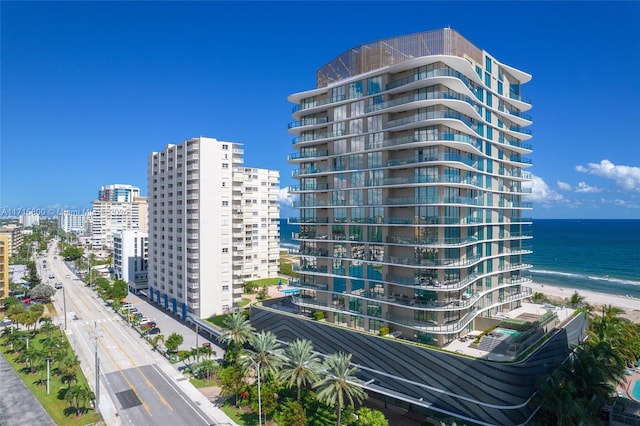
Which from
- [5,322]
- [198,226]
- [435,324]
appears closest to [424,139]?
[435,324]

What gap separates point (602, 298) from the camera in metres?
106

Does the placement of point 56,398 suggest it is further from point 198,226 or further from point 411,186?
point 411,186

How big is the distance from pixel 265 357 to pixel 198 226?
36.4m

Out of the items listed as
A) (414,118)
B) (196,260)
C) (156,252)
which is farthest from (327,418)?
(156,252)

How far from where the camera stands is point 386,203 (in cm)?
4638

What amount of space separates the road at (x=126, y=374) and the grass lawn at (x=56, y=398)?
4.64 ft

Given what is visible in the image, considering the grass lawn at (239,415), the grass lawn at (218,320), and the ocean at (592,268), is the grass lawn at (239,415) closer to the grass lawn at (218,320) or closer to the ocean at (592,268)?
the grass lawn at (218,320)

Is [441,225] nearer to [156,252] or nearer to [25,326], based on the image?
[156,252]

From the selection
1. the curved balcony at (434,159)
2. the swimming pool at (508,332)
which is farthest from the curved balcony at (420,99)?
the swimming pool at (508,332)

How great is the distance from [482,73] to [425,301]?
101 ft

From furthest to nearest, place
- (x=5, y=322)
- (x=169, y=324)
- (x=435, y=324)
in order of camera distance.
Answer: (x=5, y=322), (x=169, y=324), (x=435, y=324)

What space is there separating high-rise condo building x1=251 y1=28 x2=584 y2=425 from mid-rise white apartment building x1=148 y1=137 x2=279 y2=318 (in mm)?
20354

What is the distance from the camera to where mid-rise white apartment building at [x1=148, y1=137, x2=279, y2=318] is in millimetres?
73188

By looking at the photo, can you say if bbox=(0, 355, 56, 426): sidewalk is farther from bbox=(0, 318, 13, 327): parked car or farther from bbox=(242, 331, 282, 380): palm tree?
bbox=(0, 318, 13, 327): parked car
